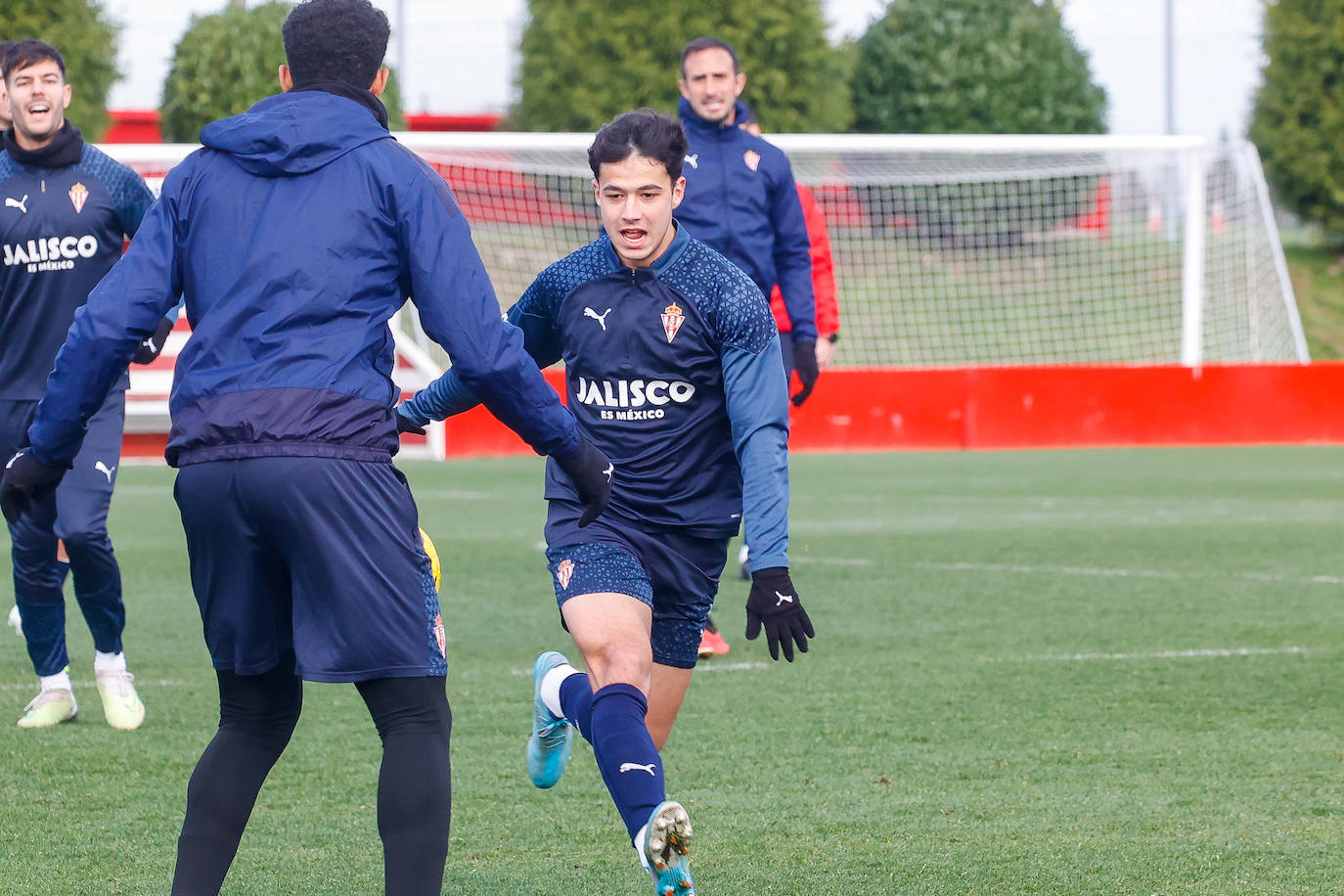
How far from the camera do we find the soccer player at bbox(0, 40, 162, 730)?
18.0 feet

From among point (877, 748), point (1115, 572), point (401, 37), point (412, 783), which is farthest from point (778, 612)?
point (401, 37)

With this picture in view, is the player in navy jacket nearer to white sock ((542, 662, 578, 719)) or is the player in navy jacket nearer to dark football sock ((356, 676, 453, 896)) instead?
white sock ((542, 662, 578, 719))

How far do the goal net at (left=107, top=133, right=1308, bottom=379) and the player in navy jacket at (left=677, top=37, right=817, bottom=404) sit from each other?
10.4 metres

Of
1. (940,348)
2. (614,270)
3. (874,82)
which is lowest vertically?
(940,348)

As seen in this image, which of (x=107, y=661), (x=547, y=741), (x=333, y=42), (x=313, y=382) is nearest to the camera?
(x=313, y=382)

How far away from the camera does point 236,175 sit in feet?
10.3

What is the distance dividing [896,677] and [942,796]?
1.71 m

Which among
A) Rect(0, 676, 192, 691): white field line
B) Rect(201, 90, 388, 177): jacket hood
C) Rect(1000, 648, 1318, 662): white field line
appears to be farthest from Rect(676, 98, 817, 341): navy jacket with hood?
Rect(201, 90, 388, 177): jacket hood

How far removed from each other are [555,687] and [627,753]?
58cm

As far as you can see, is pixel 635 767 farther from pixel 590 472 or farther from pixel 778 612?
pixel 590 472

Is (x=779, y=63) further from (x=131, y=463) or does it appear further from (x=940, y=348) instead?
(x=131, y=463)

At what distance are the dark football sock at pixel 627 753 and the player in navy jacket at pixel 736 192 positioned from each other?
352 cm

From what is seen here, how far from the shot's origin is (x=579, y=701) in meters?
3.96

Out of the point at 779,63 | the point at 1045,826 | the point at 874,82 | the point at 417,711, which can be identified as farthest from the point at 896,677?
the point at 874,82
